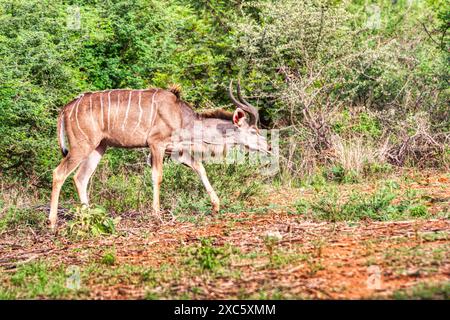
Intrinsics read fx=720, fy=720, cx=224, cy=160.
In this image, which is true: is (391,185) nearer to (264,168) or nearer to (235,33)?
(264,168)

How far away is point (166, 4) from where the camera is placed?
478 inches

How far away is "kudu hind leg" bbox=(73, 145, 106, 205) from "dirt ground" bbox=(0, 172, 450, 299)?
1350 mm

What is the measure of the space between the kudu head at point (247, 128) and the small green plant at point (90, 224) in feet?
7.88

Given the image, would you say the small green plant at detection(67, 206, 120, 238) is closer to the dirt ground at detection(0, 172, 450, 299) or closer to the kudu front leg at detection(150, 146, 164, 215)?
the dirt ground at detection(0, 172, 450, 299)

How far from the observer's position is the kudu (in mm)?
7551

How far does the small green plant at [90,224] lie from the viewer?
610 cm

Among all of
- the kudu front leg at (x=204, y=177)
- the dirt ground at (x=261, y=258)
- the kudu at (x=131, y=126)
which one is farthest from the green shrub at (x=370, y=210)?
the kudu at (x=131, y=126)

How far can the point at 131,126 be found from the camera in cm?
784

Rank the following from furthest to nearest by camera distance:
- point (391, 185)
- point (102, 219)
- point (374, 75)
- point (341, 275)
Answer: point (374, 75)
point (391, 185)
point (102, 219)
point (341, 275)

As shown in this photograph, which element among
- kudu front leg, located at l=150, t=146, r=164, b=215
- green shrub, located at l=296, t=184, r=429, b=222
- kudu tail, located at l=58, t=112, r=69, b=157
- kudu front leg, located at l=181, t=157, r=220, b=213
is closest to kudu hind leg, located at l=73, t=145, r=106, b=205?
kudu tail, located at l=58, t=112, r=69, b=157

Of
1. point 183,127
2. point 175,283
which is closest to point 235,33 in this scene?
point 183,127

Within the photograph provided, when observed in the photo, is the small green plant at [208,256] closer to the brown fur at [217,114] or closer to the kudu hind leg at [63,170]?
the kudu hind leg at [63,170]

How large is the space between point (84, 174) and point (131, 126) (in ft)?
2.41
